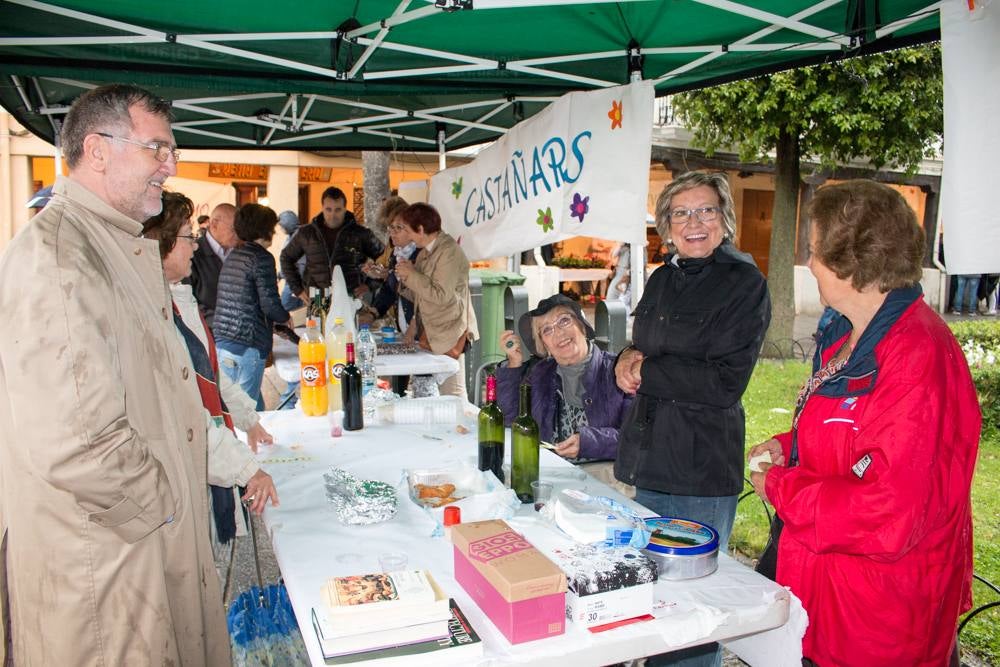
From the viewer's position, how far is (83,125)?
Result: 1.70 m

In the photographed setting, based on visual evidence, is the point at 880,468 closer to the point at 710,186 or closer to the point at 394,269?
the point at 710,186

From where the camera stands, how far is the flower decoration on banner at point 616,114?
12.1 ft

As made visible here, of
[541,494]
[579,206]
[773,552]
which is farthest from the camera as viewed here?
[579,206]

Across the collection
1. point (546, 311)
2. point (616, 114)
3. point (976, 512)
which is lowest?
point (976, 512)

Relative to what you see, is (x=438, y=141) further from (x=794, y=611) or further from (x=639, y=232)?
(x=794, y=611)

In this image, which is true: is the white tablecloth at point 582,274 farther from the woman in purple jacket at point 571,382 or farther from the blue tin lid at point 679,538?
the blue tin lid at point 679,538

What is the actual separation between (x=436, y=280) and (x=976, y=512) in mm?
3868

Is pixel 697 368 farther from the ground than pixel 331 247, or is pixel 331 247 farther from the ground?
pixel 331 247

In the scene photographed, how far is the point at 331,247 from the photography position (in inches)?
246

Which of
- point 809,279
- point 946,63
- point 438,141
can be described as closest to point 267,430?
point 946,63

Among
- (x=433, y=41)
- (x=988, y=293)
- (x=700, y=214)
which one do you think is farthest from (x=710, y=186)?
(x=988, y=293)

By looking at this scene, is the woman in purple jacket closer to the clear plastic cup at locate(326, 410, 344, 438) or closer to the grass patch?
the clear plastic cup at locate(326, 410, 344, 438)

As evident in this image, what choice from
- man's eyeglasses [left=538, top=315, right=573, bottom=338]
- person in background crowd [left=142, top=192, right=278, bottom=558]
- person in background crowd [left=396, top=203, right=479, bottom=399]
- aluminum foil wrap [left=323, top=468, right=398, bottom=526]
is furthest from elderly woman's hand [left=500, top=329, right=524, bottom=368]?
person in background crowd [left=396, top=203, right=479, bottom=399]

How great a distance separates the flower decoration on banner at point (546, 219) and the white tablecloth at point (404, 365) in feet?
4.05
